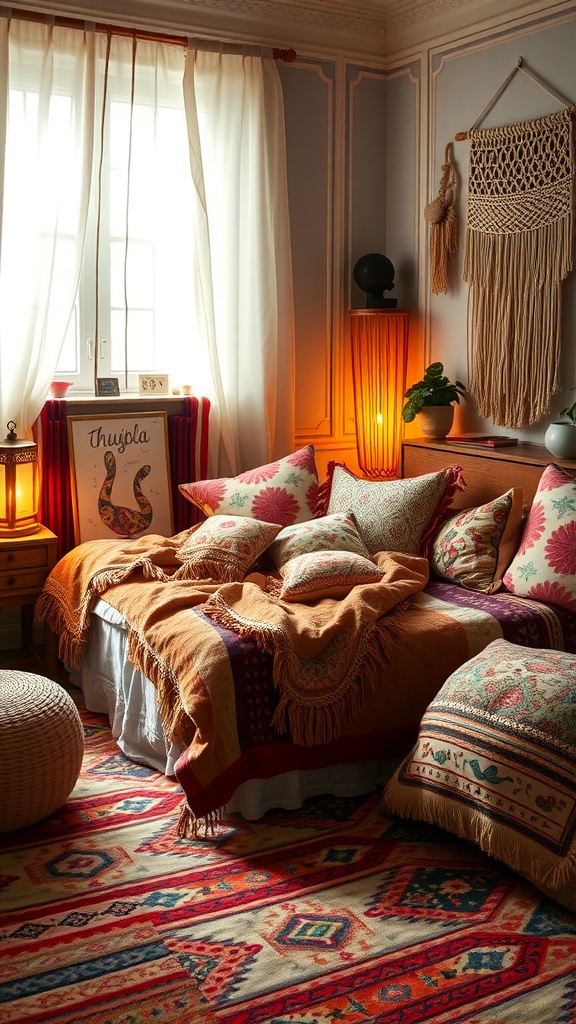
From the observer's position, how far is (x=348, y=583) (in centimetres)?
339

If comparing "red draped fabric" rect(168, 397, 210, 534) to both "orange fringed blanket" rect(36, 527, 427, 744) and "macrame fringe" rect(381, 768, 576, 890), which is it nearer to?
"orange fringed blanket" rect(36, 527, 427, 744)

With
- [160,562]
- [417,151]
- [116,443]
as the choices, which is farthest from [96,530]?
[417,151]

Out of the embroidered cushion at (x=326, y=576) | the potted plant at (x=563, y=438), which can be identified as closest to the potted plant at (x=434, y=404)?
the potted plant at (x=563, y=438)

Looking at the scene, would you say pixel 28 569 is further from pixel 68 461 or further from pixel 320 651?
pixel 320 651

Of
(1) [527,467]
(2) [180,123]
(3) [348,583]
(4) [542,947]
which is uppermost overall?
(2) [180,123]

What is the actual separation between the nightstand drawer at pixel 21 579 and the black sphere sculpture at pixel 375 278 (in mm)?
1965

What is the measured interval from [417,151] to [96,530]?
7.50 feet

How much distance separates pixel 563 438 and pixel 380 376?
1.18 meters

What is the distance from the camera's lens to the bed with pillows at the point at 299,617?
2.93 m

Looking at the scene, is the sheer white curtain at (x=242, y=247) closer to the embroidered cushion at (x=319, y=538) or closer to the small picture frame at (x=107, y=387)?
the small picture frame at (x=107, y=387)

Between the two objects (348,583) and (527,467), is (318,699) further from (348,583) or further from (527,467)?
(527,467)

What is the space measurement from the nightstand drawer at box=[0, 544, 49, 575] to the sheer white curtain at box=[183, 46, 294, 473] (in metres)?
1.01

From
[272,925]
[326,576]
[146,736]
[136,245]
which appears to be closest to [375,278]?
[136,245]

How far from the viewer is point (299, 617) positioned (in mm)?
3152
